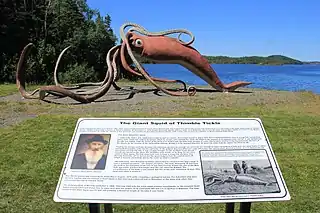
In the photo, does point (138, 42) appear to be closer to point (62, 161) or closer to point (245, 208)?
point (62, 161)

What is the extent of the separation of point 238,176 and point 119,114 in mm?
7668

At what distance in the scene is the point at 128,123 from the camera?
3.54m

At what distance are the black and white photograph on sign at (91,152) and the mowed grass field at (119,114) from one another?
5.23ft

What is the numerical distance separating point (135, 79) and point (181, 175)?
2772 cm

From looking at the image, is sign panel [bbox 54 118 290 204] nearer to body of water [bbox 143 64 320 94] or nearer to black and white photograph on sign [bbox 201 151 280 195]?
black and white photograph on sign [bbox 201 151 280 195]

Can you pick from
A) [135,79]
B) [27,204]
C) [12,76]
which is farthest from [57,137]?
[135,79]

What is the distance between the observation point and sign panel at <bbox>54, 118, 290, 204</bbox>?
2.94m

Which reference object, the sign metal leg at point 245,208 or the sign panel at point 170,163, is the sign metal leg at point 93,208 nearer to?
the sign panel at point 170,163

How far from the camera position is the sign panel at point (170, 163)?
2936 millimetres

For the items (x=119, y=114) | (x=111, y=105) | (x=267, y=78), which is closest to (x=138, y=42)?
(x=111, y=105)

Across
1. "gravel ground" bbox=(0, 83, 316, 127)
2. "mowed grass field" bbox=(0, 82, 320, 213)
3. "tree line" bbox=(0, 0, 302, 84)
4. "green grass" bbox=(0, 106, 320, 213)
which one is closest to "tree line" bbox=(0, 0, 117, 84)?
"tree line" bbox=(0, 0, 302, 84)

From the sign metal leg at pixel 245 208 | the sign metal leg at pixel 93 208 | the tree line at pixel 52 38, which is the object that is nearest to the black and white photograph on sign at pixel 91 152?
the sign metal leg at pixel 93 208

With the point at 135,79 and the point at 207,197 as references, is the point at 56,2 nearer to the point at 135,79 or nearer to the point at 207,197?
the point at 135,79

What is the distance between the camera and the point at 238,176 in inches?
120
